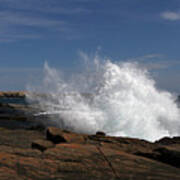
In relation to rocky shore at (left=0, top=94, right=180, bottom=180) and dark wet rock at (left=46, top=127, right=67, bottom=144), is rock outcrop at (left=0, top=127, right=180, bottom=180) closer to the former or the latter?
rocky shore at (left=0, top=94, right=180, bottom=180)

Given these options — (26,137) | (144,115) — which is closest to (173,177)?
(26,137)

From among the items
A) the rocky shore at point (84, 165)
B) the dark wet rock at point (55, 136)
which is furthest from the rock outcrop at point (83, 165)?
the dark wet rock at point (55, 136)

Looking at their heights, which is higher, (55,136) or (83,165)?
(55,136)

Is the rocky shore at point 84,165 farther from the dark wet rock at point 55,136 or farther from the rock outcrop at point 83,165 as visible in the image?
the dark wet rock at point 55,136

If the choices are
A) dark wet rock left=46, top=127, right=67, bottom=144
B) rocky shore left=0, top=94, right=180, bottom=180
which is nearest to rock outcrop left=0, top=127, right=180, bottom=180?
rocky shore left=0, top=94, right=180, bottom=180

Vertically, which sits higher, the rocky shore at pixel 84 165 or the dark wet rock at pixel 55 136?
the dark wet rock at pixel 55 136

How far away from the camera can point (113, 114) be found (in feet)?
79.4

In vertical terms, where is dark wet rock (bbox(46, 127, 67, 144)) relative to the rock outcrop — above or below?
above

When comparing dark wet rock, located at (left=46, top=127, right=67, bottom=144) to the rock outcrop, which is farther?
dark wet rock, located at (left=46, top=127, right=67, bottom=144)

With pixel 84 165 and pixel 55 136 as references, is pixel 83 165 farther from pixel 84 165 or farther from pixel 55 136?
pixel 55 136

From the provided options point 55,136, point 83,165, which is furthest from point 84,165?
point 55,136

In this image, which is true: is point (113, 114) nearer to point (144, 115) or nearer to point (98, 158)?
point (144, 115)

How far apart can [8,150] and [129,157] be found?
2.97 metres

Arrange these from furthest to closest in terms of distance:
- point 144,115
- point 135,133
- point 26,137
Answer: point 144,115 → point 135,133 → point 26,137
